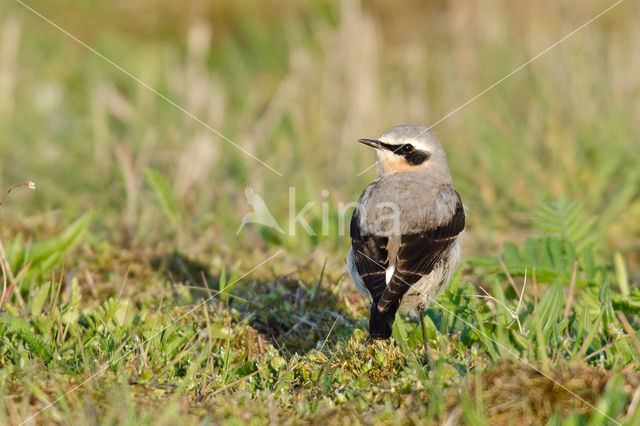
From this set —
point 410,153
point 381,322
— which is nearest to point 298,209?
point 410,153

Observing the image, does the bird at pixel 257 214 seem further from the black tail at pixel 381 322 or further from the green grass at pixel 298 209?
the black tail at pixel 381 322

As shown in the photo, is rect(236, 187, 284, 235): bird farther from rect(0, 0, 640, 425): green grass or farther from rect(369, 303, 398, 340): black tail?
rect(369, 303, 398, 340): black tail

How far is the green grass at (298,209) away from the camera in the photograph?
11.9ft

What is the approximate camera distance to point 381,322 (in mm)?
4102

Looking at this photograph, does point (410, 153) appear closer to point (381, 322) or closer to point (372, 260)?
point (372, 260)

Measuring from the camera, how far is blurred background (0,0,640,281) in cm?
719

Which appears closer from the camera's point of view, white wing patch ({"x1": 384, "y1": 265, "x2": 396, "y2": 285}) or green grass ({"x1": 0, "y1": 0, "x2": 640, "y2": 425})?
green grass ({"x1": 0, "y1": 0, "x2": 640, "y2": 425})

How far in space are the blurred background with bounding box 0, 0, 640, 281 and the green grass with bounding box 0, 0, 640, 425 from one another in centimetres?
3

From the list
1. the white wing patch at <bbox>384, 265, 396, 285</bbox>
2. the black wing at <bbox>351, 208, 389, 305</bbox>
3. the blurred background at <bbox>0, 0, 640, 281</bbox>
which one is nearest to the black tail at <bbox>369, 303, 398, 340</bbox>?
the black wing at <bbox>351, 208, 389, 305</bbox>

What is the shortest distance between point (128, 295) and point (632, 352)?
3445 mm

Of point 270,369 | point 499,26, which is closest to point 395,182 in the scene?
point 270,369

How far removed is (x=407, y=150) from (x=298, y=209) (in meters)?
2.15

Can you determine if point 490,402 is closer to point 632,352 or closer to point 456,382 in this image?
point 456,382

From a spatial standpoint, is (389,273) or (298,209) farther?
(298,209)
